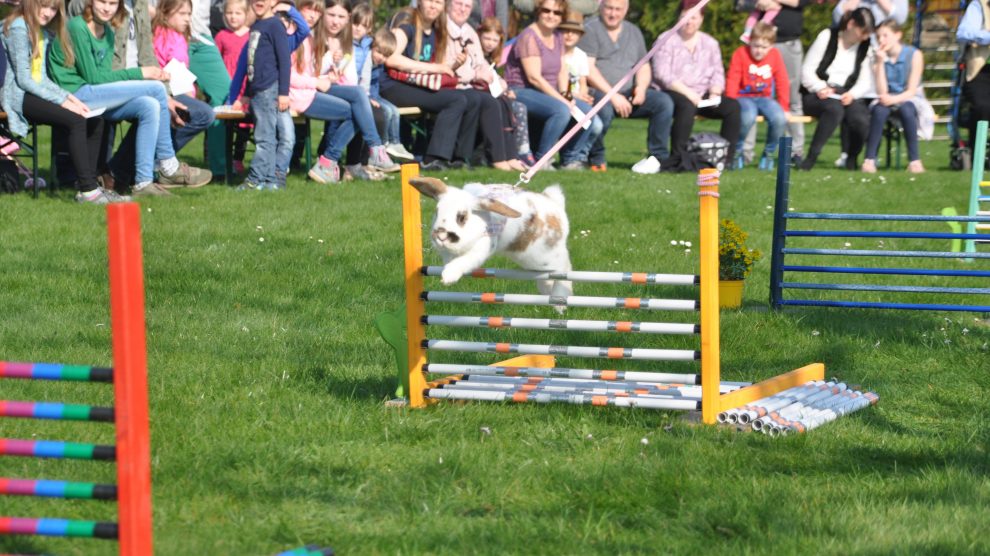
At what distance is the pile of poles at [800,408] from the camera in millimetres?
4707

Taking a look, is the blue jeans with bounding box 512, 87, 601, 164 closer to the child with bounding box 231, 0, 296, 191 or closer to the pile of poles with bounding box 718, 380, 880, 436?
the child with bounding box 231, 0, 296, 191

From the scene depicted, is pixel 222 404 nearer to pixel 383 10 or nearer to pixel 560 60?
pixel 560 60

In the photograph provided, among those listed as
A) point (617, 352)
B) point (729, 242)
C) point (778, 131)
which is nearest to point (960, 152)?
point (778, 131)

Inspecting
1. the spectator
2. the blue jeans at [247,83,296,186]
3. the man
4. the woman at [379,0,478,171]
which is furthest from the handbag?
the spectator

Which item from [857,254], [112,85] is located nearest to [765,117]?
[112,85]

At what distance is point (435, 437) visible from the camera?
4.61 m

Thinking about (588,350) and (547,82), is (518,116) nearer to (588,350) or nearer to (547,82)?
(547,82)

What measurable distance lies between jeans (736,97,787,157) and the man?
93cm

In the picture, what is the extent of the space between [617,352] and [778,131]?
34.5ft

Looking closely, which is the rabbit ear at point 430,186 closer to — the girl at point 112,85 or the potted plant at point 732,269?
the potted plant at point 732,269

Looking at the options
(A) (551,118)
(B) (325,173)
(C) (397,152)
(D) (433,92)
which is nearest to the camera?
(B) (325,173)

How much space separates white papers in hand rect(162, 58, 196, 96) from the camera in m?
11.1

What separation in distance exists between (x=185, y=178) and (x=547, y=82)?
4411 millimetres

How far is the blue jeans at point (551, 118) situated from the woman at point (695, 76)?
1386mm
